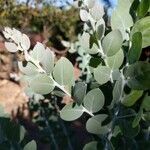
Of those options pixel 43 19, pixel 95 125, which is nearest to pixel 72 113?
pixel 95 125

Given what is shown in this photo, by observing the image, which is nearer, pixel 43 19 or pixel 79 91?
pixel 79 91

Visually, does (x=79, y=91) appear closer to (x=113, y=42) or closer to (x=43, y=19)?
(x=113, y=42)

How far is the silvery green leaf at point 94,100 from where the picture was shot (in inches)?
28.9

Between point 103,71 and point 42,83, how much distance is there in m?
0.09

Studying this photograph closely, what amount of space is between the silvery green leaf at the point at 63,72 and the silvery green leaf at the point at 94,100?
0.04 m

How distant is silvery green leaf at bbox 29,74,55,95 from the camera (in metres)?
0.74

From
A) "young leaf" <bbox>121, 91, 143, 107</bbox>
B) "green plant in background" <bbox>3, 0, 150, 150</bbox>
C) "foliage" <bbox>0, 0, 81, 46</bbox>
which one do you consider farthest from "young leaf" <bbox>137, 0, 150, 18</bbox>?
"foliage" <bbox>0, 0, 81, 46</bbox>

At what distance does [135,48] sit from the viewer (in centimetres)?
69

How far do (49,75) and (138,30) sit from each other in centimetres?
15

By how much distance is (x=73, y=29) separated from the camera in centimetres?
765

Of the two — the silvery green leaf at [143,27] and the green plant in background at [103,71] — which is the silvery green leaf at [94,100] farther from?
the silvery green leaf at [143,27]

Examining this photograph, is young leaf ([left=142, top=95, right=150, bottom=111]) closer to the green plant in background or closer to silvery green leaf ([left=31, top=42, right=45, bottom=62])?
the green plant in background

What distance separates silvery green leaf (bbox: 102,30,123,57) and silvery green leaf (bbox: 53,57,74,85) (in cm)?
6

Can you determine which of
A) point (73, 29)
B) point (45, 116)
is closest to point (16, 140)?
point (45, 116)
